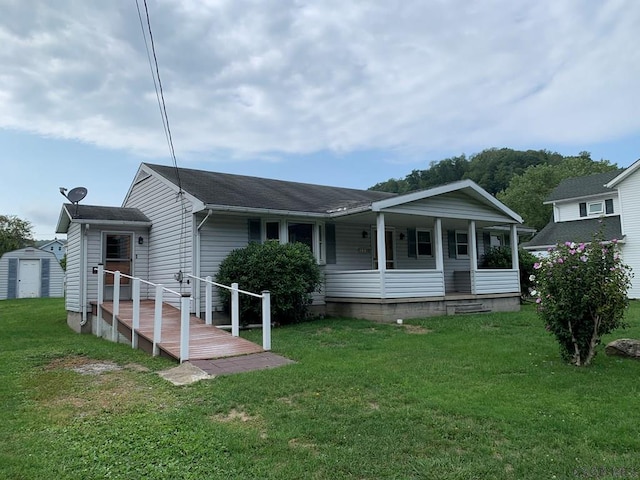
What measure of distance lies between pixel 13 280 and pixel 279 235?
22.1 metres

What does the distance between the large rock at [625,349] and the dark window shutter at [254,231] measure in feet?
26.8

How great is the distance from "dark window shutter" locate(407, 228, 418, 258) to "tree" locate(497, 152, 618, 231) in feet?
109

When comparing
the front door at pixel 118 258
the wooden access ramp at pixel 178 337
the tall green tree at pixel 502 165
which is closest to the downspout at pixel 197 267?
the wooden access ramp at pixel 178 337

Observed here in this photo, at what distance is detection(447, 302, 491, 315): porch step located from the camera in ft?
42.3

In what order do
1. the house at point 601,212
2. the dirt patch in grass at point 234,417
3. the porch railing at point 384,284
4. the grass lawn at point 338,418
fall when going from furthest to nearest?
the house at point 601,212 < the porch railing at point 384,284 < the dirt patch in grass at point 234,417 < the grass lawn at point 338,418

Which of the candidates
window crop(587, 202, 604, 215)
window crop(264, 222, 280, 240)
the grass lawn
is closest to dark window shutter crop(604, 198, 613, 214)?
window crop(587, 202, 604, 215)

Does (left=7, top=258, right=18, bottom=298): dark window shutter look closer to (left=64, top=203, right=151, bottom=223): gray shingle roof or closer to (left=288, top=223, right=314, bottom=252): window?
(left=64, top=203, right=151, bottom=223): gray shingle roof

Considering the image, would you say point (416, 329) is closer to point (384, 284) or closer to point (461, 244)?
point (384, 284)

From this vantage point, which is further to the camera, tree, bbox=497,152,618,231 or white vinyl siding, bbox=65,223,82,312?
tree, bbox=497,152,618,231

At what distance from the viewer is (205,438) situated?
152 inches

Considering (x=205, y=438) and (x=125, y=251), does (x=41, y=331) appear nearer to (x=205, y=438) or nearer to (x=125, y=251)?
(x=125, y=251)

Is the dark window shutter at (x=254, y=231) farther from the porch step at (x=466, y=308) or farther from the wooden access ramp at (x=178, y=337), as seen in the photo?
the porch step at (x=466, y=308)

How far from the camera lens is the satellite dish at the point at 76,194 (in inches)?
492

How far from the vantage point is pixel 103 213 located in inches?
500
